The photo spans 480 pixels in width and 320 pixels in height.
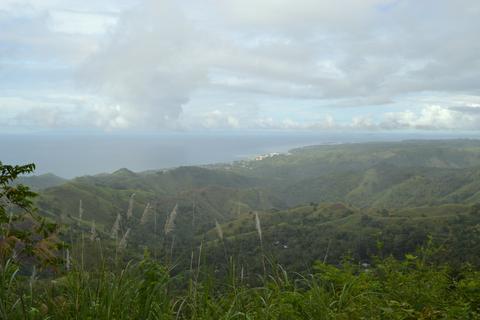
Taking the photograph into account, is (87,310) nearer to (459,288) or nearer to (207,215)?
(459,288)

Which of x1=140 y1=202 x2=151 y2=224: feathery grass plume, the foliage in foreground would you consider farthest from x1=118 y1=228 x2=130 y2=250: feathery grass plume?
x1=140 y1=202 x2=151 y2=224: feathery grass plume

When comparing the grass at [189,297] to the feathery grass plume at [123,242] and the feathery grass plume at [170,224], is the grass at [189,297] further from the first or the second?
the feathery grass plume at [170,224]

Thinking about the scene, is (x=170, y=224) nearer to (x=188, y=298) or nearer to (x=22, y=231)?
(x=188, y=298)

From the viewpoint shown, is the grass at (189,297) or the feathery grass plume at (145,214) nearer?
the grass at (189,297)

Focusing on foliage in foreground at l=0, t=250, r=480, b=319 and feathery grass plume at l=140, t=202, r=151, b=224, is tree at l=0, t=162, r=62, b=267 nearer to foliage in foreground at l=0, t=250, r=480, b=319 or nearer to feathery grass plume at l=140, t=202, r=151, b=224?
foliage in foreground at l=0, t=250, r=480, b=319

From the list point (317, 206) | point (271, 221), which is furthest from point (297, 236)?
point (317, 206)

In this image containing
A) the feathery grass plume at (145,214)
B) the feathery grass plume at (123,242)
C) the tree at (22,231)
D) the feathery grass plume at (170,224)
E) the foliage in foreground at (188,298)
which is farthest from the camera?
the feathery grass plume at (145,214)

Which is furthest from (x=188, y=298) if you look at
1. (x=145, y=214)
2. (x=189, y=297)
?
(x=145, y=214)

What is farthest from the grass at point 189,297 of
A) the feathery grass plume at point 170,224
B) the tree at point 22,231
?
the feathery grass plume at point 170,224
